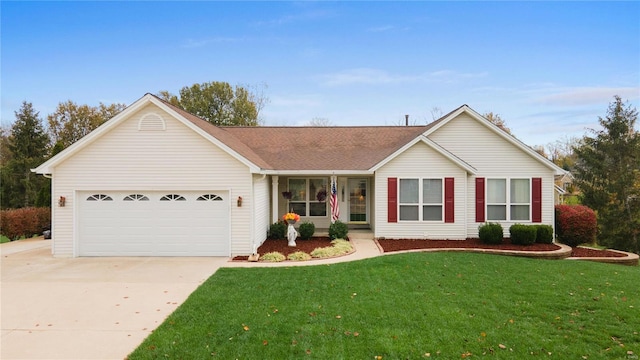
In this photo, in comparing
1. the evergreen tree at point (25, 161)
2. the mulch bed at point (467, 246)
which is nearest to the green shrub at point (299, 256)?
the mulch bed at point (467, 246)

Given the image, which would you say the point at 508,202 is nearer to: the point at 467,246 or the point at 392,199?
the point at 467,246

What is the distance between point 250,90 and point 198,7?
82.6 feet

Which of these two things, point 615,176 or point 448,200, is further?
point 615,176

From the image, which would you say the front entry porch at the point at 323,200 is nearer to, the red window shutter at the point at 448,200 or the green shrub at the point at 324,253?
the red window shutter at the point at 448,200

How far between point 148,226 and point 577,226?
1538 centimetres

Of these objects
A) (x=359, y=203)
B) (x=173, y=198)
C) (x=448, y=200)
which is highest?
(x=173, y=198)

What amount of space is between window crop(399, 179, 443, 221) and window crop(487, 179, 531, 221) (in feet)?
7.55

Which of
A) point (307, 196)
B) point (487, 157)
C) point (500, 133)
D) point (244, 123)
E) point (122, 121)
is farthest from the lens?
point (244, 123)

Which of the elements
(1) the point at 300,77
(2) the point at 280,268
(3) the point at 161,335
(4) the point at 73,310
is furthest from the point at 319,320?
(1) the point at 300,77

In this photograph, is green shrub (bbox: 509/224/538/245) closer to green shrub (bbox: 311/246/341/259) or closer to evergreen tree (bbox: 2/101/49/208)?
green shrub (bbox: 311/246/341/259)

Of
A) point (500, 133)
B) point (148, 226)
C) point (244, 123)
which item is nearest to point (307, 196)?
point (148, 226)

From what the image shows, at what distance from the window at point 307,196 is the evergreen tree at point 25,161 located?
67.9ft

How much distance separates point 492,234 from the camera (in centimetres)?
1264

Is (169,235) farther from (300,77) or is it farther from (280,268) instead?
(300,77)
